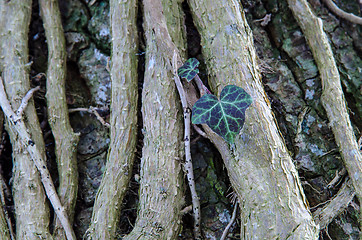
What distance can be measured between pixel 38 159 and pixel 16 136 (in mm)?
174

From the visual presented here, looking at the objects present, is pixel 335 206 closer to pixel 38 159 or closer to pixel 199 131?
pixel 199 131

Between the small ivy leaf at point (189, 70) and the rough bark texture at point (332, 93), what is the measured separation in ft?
2.12

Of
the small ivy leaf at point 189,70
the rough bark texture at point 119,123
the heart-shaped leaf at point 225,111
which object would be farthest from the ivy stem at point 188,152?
the rough bark texture at point 119,123

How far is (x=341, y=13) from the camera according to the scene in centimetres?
165

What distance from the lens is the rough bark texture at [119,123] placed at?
1229 mm

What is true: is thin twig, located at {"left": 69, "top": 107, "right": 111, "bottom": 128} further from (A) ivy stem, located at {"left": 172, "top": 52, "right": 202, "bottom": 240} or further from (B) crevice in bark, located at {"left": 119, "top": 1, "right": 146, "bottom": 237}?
(A) ivy stem, located at {"left": 172, "top": 52, "right": 202, "bottom": 240}

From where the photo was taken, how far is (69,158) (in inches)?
55.5

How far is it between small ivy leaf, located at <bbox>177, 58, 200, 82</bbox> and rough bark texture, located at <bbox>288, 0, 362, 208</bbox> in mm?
645

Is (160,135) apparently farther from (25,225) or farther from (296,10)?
(296,10)

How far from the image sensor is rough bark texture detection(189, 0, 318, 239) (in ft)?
3.37

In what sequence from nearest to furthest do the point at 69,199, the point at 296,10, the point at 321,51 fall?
the point at 69,199
the point at 321,51
the point at 296,10

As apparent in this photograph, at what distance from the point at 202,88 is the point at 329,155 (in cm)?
68

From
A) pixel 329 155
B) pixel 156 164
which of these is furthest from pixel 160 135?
pixel 329 155

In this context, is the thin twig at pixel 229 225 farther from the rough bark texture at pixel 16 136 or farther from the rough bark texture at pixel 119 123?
the rough bark texture at pixel 16 136
